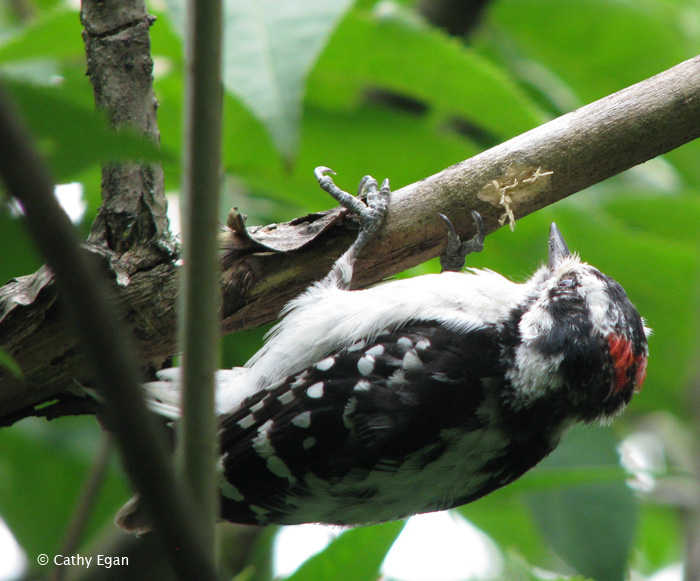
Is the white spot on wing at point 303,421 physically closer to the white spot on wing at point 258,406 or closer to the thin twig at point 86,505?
the white spot on wing at point 258,406

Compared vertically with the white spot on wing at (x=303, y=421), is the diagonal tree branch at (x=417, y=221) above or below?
above

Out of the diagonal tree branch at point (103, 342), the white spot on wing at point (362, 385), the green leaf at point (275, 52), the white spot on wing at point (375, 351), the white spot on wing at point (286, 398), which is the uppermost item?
the diagonal tree branch at point (103, 342)

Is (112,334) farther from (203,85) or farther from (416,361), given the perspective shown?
(416,361)

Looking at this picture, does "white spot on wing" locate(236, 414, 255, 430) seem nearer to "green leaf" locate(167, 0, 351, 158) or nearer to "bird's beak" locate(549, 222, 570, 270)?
"green leaf" locate(167, 0, 351, 158)

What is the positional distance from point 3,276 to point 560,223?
212 centimetres

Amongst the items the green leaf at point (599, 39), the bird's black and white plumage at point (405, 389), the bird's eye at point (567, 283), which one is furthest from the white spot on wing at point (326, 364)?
the green leaf at point (599, 39)

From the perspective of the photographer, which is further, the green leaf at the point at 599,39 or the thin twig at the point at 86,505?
the green leaf at the point at 599,39

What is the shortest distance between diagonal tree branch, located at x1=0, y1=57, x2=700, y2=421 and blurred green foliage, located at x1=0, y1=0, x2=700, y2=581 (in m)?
0.21

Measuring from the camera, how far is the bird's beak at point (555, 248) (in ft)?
10.4

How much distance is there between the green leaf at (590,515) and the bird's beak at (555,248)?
67 cm

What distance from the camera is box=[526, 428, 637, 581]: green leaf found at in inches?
122

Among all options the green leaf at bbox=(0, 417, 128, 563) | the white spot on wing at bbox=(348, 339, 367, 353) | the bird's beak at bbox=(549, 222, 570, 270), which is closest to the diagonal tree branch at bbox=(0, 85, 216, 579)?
the white spot on wing at bbox=(348, 339, 367, 353)

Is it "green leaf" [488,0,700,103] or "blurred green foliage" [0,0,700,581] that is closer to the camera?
"blurred green foliage" [0,0,700,581]
